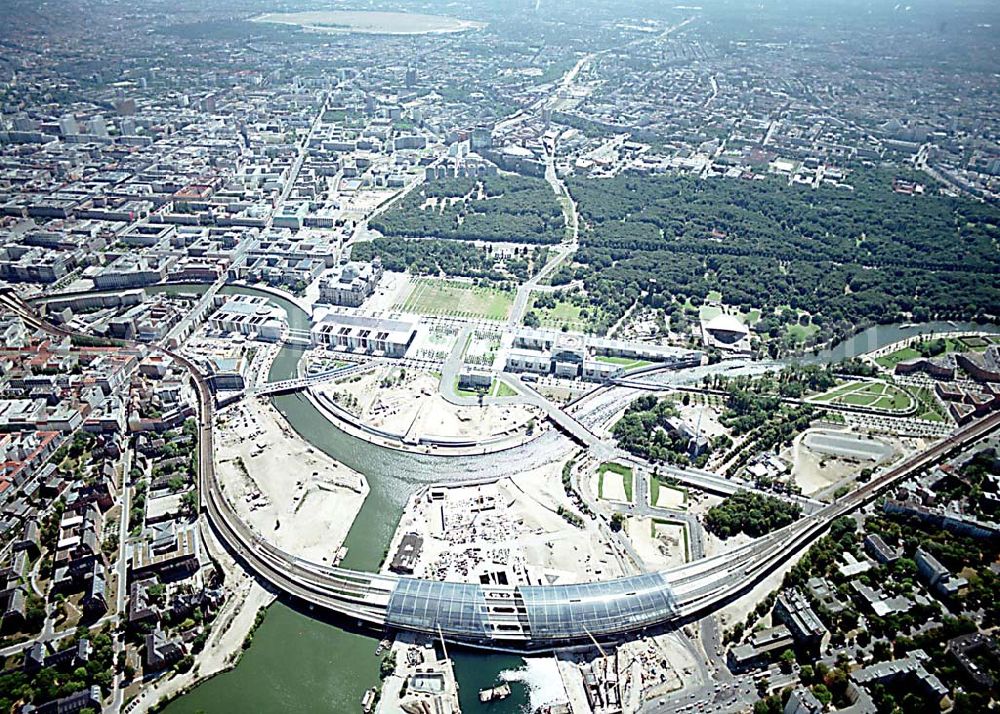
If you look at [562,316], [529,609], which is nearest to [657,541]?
[529,609]

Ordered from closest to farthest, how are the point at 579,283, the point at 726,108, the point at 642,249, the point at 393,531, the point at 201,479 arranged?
the point at 393,531 < the point at 201,479 < the point at 579,283 < the point at 642,249 < the point at 726,108

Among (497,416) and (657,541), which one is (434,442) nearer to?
(497,416)

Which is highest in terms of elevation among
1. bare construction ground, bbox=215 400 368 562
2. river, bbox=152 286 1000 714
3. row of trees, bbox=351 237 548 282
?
row of trees, bbox=351 237 548 282

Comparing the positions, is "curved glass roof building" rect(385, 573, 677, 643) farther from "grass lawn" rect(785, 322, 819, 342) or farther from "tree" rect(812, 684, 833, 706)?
"grass lawn" rect(785, 322, 819, 342)

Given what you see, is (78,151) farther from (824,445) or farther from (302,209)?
(824,445)

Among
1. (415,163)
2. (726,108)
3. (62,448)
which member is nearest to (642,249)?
(415,163)

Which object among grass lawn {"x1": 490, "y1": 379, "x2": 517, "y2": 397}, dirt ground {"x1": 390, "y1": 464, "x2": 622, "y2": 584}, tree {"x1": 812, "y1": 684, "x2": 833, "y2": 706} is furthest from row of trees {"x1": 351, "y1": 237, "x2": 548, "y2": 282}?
tree {"x1": 812, "y1": 684, "x2": 833, "y2": 706}
